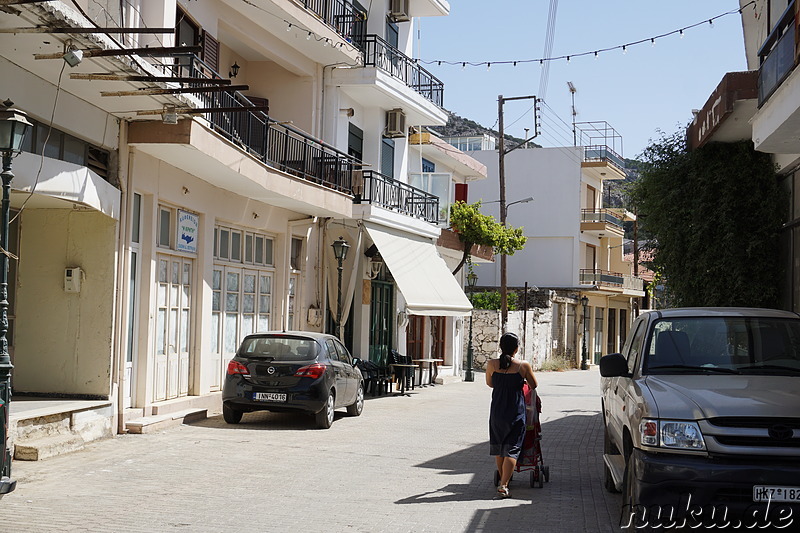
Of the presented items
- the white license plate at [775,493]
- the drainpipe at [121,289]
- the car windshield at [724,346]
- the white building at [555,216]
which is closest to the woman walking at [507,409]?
the car windshield at [724,346]

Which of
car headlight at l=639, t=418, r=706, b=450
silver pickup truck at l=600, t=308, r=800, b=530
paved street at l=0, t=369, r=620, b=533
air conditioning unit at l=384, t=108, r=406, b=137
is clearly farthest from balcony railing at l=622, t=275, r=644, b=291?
car headlight at l=639, t=418, r=706, b=450

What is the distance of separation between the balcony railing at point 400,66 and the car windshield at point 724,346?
16.3m

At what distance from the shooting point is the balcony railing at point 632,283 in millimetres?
62119

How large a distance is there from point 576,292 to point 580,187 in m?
6.52

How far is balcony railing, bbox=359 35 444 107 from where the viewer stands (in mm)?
23992

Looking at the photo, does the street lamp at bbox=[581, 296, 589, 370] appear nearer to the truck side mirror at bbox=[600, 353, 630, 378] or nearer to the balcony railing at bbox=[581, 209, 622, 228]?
the balcony railing at bbox=[581, 209, 622, 228]

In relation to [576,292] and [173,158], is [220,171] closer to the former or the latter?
[173,158]

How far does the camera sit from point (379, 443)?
1402 cm

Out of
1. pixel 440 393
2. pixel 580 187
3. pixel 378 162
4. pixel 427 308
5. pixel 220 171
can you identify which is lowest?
pixel 440 393

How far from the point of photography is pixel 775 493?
6.50 metres

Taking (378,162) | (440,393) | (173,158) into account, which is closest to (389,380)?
(440,393)

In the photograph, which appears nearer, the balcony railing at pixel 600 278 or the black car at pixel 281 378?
the black car at pixel 281 378

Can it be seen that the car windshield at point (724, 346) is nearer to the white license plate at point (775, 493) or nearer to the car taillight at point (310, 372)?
the white license plate at point (775, 493)

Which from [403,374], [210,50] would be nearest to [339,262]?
[403,374]
